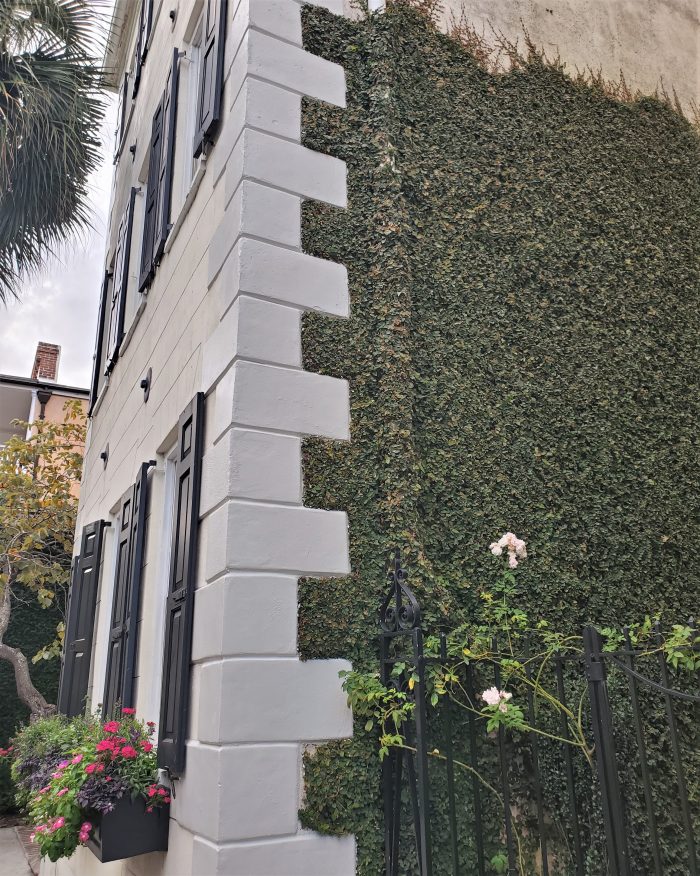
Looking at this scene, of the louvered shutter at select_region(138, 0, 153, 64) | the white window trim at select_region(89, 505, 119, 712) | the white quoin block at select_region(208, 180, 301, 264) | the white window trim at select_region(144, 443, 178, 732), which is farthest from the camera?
the louvered shutter at select_region(138, 0, 153, 64)

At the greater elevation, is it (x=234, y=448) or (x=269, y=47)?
(x=269, y=47)

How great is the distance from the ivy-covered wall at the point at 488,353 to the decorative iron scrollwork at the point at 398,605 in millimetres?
96

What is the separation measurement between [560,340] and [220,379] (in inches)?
91.4

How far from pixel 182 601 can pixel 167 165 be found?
11.4 ft

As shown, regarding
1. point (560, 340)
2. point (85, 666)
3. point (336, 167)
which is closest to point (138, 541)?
point (85, 666)

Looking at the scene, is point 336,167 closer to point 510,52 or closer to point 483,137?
point 483,137

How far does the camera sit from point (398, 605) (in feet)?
10.6

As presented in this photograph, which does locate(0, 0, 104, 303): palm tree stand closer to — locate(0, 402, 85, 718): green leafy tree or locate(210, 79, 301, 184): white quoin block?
locate(0, 402, 85, 718): green leafy tree

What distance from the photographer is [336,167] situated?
13.7ft

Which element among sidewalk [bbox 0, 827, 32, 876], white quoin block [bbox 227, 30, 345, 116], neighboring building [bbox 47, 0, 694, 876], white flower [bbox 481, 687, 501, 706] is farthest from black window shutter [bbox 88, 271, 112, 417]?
white flower [bbox 481, 687, 501, 706]

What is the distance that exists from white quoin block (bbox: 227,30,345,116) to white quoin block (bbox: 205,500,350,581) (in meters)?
2.44

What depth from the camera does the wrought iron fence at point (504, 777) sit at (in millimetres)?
Answer: 2820

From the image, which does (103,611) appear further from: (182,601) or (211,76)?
(211,76)

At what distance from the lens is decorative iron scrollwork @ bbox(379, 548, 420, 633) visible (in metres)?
3.10
